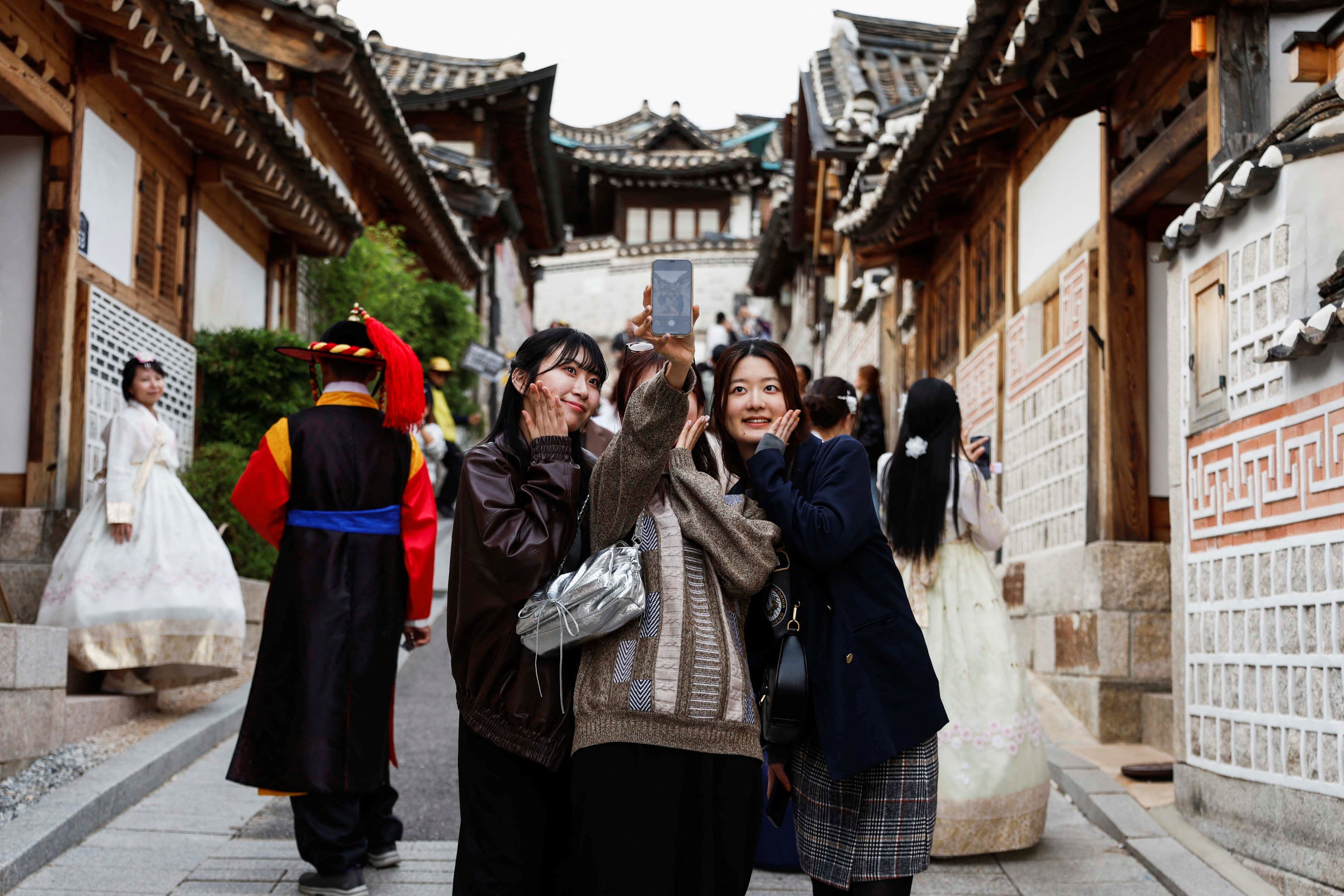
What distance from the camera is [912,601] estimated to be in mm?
5184

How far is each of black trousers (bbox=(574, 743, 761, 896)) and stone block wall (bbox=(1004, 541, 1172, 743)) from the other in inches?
186

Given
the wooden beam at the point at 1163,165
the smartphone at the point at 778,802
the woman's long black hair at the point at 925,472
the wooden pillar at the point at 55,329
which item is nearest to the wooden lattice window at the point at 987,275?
the wooden beam at the point at 1163,165

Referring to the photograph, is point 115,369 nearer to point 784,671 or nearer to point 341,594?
point 341,594

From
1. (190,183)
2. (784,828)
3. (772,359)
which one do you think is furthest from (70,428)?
(772,359)

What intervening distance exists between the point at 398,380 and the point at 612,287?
36.1 m

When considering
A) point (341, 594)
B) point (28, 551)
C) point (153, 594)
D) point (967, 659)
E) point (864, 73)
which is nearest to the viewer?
point (341, 594)

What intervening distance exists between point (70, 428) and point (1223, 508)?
Answer: 6.46 m

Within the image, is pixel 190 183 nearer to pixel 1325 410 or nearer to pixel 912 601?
pixel 912 601

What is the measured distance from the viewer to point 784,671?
3.08 meters

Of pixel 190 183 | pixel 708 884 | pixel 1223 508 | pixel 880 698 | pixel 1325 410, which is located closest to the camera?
pixel 708 884

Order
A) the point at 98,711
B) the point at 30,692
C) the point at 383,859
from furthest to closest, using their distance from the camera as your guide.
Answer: the point at 98,711 < the point at 30,692 < the point at 383,859

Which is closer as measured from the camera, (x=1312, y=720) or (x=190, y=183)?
(x=1312, y=720)

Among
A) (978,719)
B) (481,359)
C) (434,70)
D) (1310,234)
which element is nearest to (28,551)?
(978,719)

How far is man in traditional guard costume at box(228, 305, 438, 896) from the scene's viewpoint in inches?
180
